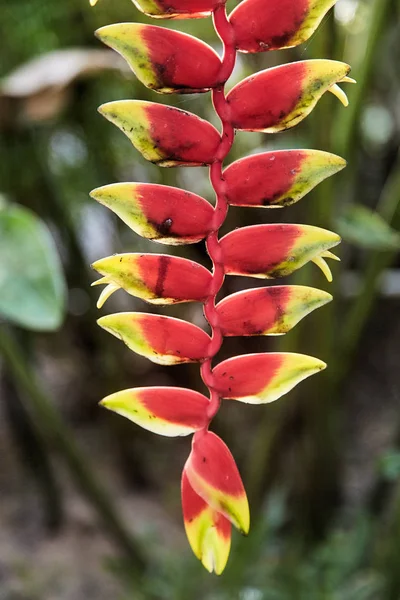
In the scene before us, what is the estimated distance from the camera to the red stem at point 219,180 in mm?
185

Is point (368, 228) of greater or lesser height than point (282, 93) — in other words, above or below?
below

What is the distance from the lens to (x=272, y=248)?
20 centimetres

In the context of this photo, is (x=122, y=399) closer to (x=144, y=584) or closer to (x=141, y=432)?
(x=144, y=584)

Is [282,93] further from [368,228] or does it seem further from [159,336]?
[368,228]

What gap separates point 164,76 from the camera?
0.18 metres

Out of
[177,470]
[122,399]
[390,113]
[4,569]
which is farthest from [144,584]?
[390,113]

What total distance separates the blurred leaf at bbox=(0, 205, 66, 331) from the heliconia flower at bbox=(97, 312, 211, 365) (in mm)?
192

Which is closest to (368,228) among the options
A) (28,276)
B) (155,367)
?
Result: (28,276)

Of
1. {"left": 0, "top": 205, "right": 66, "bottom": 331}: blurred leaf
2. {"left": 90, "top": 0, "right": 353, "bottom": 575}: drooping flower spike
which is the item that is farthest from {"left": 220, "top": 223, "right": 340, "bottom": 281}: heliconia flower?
{"left": 0, "top": 205, "right": 66, "bottom": 331}: blurred leaf

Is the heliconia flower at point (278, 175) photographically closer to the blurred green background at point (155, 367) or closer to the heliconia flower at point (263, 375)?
the heliconia flower at point (263, 375)

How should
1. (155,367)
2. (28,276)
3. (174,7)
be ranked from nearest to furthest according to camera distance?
(174,7) → (28,276) → (155,367)

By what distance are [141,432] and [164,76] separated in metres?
0.87

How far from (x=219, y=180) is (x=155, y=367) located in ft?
2.91

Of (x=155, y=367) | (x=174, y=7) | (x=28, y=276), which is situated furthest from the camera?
(x=155, y=367)
